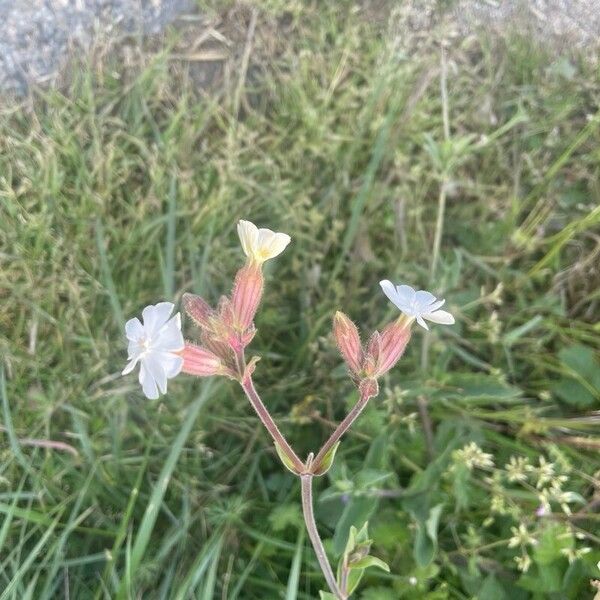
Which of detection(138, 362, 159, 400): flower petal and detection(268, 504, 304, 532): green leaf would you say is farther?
detection(268, 504, 304, 532): green leaf

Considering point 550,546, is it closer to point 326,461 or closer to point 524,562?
point 524,562

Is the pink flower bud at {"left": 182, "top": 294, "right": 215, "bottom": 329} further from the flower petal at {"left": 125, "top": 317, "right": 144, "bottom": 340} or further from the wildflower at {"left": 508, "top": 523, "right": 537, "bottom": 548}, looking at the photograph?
the wildflower at {"left": 508, "top": 523, "right": 537, "bottom": 548}

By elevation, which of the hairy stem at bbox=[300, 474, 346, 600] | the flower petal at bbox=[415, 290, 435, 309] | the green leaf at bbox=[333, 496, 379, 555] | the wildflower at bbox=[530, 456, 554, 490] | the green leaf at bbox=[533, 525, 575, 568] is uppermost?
the flower petal at bbox=[415, 290, 435, 309]

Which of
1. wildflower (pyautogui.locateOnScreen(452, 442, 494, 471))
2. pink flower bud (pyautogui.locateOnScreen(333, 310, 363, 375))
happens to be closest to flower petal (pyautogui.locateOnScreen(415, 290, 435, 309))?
pink flower bud (pyautogui.locateOnScreen(333, 310, 363, 375))

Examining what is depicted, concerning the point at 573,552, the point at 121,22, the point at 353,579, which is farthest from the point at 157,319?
the point at 121,22

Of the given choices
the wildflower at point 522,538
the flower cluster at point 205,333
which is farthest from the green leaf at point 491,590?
the flower cluster at point 205,333

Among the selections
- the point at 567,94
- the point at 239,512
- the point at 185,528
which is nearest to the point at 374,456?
the point at 239,512

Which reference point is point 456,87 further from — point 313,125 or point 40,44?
point 40,44

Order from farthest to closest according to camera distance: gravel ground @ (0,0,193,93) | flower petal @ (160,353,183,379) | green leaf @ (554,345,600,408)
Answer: gravel ground @ (0,0,193,93) < green leaf @ (554,345,600,408) < flower petal @ (160,353,183,379)

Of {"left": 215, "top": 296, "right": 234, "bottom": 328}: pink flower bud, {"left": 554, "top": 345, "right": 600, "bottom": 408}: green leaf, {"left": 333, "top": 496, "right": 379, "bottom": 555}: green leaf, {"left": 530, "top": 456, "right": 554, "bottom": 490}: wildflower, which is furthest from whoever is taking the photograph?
{"left": 554, "top": 345, "right": 600, "bottom": 408}: green leaf
